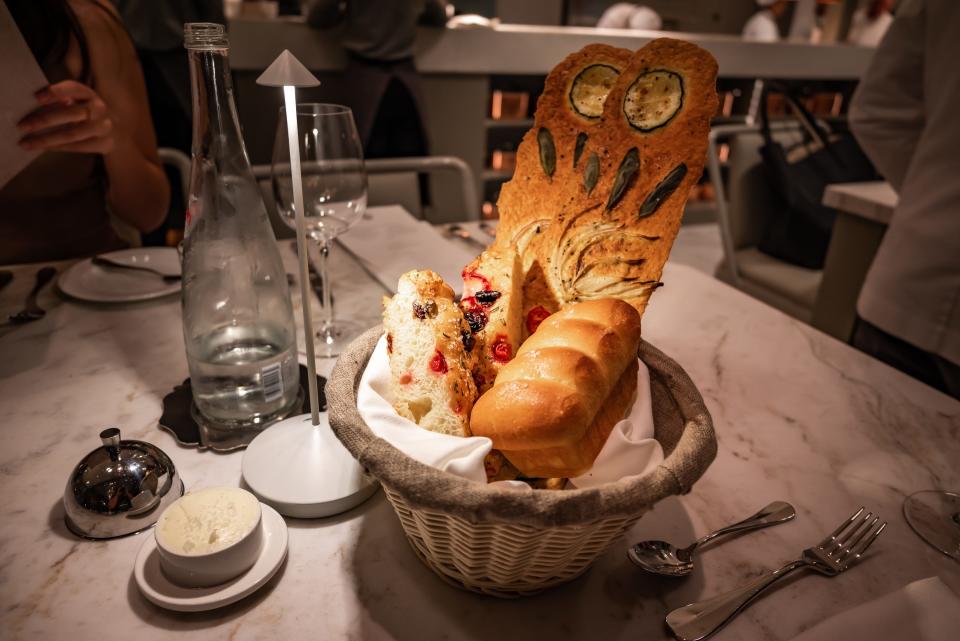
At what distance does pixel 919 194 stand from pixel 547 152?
3.27ft

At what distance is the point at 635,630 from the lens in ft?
1.67

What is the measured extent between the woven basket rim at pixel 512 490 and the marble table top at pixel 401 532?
158 mm

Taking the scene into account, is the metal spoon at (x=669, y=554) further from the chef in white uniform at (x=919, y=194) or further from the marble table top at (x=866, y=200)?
the marble table top at (x=866, y=200)

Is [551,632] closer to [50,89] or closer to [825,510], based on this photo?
[825,510]

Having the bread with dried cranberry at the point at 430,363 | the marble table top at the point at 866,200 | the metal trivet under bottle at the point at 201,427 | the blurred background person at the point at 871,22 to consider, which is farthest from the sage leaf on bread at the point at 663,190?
the blurred background person at the point at 871,22

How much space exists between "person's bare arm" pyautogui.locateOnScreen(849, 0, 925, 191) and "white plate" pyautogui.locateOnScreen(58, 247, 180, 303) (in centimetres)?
150

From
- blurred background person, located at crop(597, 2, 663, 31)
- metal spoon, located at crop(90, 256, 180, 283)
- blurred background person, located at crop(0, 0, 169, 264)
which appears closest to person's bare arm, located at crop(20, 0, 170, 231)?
blurred background person, located at crop(0, 0, 169, 264)

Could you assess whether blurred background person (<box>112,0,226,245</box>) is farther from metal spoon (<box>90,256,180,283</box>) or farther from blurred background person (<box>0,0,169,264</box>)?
metal spoon (<box>90,256,180,283</box>)

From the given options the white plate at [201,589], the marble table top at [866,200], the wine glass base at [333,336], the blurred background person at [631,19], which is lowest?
the wine glass base at [333,336]

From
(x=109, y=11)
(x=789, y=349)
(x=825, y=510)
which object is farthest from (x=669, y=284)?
(x=109, y=11)

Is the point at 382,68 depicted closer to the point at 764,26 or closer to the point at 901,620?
the point at 901,620

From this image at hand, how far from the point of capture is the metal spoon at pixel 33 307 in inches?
36.2

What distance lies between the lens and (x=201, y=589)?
0.50 meters

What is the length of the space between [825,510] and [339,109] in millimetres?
804
